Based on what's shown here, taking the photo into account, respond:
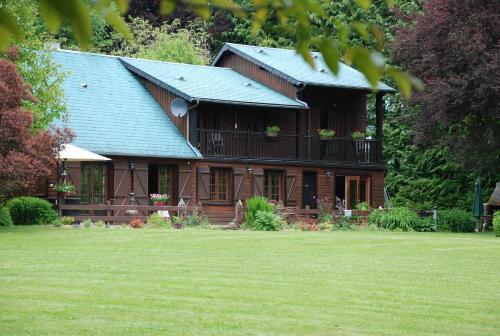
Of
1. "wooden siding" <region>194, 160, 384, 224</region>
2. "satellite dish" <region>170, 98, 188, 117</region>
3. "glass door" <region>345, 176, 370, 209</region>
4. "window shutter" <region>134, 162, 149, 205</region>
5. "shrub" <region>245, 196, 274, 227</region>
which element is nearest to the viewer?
"shrub" <region>245, 196, 274, 227</region>

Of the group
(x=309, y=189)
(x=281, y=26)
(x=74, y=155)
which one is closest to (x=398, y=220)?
(x=309, y=189)

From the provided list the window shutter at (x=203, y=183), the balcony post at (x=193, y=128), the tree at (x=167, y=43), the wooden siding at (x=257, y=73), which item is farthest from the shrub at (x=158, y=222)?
the tree at (x=167, y=43)

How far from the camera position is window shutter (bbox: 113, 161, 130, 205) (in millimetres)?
35219

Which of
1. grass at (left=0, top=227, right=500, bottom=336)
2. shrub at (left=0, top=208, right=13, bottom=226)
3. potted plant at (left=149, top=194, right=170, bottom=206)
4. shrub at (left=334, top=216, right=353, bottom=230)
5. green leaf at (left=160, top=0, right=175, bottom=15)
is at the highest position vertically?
green leaf at (left=160, top=0, right=175, bottom=15)

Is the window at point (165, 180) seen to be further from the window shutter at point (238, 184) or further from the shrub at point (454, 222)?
the shrub at point (454, 222)

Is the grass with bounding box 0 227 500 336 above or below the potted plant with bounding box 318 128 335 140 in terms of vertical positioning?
below

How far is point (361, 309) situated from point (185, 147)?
1027 inches

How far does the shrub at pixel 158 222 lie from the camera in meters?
28.8

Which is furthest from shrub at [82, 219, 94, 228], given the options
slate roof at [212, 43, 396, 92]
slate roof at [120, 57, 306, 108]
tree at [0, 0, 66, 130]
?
slate roof at [212, 43, 396, 92]

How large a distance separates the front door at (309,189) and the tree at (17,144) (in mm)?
15816

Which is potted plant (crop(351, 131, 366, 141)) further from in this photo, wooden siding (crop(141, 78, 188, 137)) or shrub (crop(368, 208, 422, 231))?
wooden siding (crop(141, 78, 188, 137))

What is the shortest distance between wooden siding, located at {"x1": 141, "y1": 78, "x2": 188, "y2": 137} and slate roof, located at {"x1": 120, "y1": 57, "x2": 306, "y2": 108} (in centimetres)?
43

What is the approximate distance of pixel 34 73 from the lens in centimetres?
2967

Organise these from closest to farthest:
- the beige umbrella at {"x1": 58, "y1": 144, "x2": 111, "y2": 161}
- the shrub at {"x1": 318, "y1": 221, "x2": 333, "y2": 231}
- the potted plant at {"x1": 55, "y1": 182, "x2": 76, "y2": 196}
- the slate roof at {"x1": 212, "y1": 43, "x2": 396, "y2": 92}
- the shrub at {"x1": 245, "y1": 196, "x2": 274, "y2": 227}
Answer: the beige umbrella at {"x1": 58, "y1": 144, "x2": 111, "y2": 161} < the potted plant at {"x1": 55, "y1": 182, "x2": 76, "y2": 196} < the shrub at {"x1": 245, "y1": 196, "x2": 274, "y2": 227} < the shrub at {"x1": 318, "y1": 221, "x2": 333, "y2": 231} < the slate roof at {"x1": 212, "y1": 43, "x2": 396, "y2": 92}
